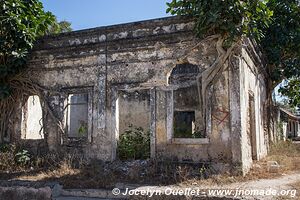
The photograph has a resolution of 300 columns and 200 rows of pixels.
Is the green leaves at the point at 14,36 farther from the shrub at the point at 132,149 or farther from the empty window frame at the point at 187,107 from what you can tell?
the empty window frame at the point at 187,107

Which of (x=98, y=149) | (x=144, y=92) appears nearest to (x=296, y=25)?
(x=144, y=92)

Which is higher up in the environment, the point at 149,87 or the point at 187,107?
the point at 149,87

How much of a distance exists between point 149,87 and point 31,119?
172 inches

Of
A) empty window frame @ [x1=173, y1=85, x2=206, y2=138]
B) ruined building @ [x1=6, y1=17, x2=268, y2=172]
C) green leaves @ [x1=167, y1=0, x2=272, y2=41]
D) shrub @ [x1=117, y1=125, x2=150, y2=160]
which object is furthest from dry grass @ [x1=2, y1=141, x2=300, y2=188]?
empty window frame @ [x1=173, y1=85, x2=206, y2=138]

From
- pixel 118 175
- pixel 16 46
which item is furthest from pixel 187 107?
pixel 16 46

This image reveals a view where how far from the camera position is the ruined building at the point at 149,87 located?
277 inches

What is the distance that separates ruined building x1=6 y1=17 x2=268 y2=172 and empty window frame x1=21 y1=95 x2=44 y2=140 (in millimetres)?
32

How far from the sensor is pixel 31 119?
31.9 feet

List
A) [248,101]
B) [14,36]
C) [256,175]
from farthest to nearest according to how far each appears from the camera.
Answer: [14,36] < [248,101] < [256,175]

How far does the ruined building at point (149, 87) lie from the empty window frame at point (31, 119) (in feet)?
0.10

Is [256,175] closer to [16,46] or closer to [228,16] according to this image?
[228,16]

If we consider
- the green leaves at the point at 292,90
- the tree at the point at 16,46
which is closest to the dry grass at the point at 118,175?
the tree at the point at 16,46

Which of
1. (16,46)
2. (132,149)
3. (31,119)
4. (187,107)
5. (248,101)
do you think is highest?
(16,46)

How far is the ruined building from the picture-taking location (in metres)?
7.03
